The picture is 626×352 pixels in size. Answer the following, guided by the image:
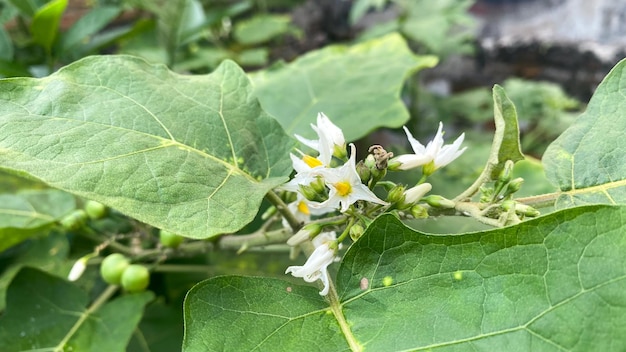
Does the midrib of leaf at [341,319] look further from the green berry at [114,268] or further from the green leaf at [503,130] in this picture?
the green berry at [114,268]

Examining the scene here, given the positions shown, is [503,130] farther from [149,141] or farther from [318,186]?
[149,141]

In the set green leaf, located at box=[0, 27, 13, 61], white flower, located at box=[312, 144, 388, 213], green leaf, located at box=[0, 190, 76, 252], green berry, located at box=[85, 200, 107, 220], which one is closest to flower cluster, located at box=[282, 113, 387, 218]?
white flower, located at box=[312, 144, 388, 213]

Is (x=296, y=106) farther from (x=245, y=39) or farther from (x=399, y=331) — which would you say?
(x=245, y=39)

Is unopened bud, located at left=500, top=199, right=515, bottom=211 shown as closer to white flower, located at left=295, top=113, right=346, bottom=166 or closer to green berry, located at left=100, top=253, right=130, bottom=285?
white flower, located at left=295, top=113, right=346, bottom=166

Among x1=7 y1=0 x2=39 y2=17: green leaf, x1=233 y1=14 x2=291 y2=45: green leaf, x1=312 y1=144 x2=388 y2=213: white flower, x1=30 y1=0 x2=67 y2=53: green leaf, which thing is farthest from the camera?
x1=233 y1=14 x2=291 y2=45: green leaf

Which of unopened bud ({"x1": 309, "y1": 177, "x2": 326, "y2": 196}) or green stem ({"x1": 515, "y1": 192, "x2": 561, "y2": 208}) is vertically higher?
unopened bud ({"x1": 309, "y1": 177, "x2": 326, "y2": 196})

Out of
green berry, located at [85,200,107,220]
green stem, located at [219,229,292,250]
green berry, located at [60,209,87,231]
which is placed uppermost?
green stem, located at [219,229,292,250]

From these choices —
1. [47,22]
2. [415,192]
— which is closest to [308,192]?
[415,192]
